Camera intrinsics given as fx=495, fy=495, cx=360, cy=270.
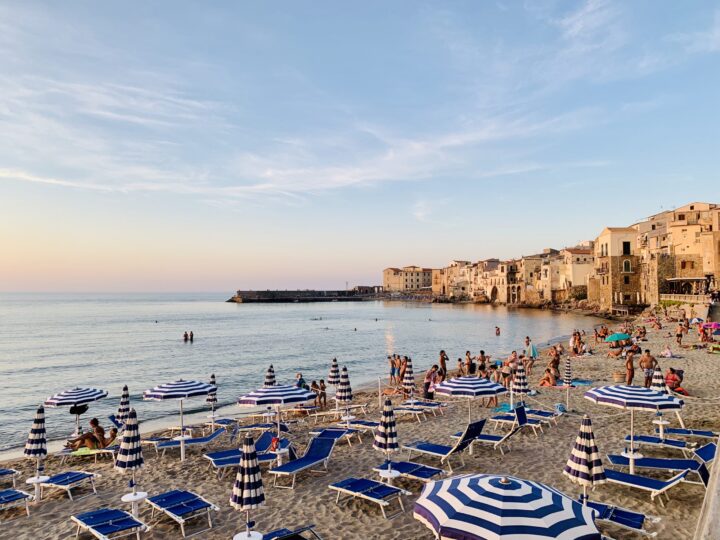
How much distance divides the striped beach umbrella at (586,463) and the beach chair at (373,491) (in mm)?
2642

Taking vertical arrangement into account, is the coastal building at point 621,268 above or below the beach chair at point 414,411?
above

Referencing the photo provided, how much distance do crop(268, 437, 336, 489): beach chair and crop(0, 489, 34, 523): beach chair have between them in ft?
13.9

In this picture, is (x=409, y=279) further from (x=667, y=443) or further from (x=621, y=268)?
(x=667, y=443)

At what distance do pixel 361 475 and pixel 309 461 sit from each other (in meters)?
1.10

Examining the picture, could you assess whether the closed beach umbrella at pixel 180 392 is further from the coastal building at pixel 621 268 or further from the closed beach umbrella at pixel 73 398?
the coastal building at pixel 621 268

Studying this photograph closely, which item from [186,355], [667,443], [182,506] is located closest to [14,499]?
[182,506]

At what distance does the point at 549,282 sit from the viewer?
99000 mm

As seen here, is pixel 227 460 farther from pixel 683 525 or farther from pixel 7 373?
pixel 7 373

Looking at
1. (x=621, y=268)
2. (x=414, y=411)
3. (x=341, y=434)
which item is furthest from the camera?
(x=621, y=268)

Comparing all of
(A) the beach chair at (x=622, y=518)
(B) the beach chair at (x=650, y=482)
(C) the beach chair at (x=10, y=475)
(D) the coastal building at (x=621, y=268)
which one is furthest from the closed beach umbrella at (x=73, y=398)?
(D) the coastal building at (x=621, y=268)

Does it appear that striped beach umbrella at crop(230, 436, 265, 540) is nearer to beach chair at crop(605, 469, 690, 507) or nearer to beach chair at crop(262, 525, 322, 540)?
beach chair at crop(262, 525, 322, 540)

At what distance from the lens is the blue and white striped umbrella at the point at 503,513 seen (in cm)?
427

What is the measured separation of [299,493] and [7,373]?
109 ft

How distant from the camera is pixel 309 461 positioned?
9.55 m
